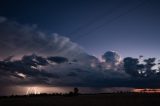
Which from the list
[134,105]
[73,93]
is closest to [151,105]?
[134,105]

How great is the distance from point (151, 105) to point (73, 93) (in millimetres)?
90763

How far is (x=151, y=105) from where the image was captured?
66.6 meters

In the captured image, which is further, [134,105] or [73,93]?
[73,93]

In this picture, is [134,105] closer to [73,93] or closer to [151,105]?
[151,105]

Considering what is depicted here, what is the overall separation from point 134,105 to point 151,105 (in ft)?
17.6

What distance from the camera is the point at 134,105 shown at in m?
65.7

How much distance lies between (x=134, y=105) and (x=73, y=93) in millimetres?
90355

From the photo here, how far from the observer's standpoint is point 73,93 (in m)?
153

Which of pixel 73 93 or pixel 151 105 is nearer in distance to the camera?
pixel 151 105
